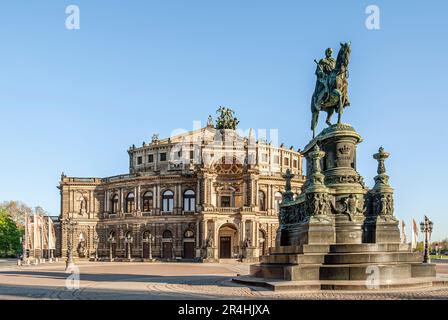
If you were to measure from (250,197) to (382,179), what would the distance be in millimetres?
53181

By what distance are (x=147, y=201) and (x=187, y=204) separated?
264 inches

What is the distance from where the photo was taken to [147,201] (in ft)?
271

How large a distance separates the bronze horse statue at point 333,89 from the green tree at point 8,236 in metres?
92.2

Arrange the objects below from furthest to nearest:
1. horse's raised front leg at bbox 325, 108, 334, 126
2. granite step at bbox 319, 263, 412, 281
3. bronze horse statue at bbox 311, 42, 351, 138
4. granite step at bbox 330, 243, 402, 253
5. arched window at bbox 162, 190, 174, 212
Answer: arched window at bbox 162, 190, 174, 212 < horse's raised front leg at bbox 325, 108, 334, 126 < bronze horse statue at bbox 311, 42, 351, 138 < granite step at bbox 330, 243, 402, 253 < granite step at bbox 319, 263, 412, 281

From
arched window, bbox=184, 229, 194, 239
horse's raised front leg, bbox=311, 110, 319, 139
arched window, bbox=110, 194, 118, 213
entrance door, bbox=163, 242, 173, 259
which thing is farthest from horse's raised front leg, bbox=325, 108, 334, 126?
arched window, bbox=110, 194, 118, 213

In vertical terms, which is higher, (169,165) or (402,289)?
(169,165)

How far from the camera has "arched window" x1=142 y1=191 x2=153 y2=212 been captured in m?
82.1

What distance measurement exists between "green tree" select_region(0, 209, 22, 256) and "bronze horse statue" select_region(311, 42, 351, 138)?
92.2 meters

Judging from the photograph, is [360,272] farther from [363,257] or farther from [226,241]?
[226,241]

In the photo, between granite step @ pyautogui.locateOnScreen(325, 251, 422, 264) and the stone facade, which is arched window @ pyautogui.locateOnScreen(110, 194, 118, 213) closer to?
the stone facade

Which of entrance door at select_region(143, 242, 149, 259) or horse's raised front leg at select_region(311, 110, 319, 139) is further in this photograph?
entrance door at select_region(143, 242, 149, 259)

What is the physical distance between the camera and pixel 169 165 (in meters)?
90.8
